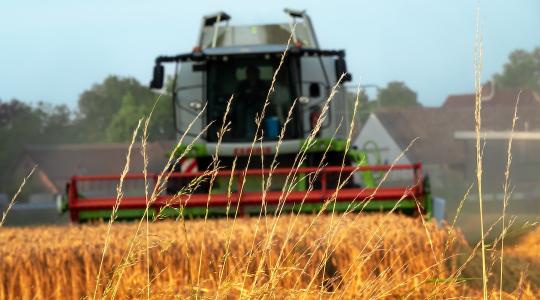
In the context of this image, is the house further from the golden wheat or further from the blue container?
the golden wheat

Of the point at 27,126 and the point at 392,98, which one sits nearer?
the point at 27,126

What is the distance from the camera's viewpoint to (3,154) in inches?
2434

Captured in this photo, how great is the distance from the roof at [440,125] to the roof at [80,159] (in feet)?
50.7

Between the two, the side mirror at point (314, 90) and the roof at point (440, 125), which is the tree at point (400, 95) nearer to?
the roof at point (440, 125)

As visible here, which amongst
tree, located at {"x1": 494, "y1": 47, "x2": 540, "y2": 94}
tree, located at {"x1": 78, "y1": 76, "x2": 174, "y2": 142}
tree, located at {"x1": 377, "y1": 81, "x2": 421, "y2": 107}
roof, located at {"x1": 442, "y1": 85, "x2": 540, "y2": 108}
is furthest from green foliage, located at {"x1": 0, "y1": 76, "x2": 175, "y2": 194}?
tree, located at {"x1": 494, "y1": 47, "x2": 540, "y2": 94}

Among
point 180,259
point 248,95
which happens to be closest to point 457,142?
point 248,95

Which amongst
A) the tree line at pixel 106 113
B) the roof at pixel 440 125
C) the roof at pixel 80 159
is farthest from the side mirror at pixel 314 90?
the roof at pixel 80 159

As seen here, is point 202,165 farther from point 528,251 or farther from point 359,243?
point 359,243

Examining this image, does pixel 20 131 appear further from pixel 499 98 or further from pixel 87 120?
pixel 499 98

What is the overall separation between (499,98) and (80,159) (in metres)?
33.0

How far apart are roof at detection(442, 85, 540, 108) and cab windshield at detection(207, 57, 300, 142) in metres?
61.5

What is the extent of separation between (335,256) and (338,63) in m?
4.79

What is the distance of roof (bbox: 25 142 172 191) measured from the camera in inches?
2899

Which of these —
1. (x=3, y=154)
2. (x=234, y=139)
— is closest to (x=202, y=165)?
(x=234, y=139)
